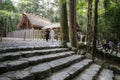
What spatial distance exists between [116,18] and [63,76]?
16.5 metres

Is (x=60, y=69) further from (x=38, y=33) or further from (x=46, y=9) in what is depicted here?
(x=46, y=9)

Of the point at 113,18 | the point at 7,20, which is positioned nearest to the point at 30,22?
the point at 113,18

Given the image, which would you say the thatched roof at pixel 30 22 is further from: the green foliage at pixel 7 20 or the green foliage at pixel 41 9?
the green foliage at pixel 41 9

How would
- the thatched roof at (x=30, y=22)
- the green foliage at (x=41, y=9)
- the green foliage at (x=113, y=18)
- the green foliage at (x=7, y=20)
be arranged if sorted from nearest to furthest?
the green foliage at (x=7, y=20), the green foliage at (x=113, y=18), the thatched roof at (x=30, y=22), the green foliage at (x=41, y=9)

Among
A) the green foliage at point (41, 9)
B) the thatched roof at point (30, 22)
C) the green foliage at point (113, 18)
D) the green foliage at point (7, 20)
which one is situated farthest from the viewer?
the green foliage at point (41, 9)

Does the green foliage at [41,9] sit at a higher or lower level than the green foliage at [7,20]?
higher

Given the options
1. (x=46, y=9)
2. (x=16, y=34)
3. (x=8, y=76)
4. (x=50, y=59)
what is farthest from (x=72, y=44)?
(x=46, y=9)

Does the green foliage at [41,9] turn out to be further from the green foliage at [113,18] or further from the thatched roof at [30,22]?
the green foliage at [113,18]

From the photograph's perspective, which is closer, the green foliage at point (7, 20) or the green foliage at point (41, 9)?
the green foliage at point (7, 20)

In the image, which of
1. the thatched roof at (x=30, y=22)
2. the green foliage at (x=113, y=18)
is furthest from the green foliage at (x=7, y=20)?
the green foliage at (x=113, y=18)

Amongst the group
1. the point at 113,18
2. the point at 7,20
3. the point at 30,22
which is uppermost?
the point at 30,22

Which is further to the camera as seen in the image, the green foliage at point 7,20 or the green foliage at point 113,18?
the green foliage at point 113,18

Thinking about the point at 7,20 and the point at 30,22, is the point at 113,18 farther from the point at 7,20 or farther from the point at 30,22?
the point at 30,22

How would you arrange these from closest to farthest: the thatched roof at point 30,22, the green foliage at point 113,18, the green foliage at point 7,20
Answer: the green foliage at point 7,20
the green foliage at point 113,18
the thatched roof at point 30,22
